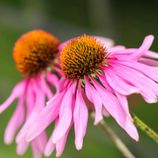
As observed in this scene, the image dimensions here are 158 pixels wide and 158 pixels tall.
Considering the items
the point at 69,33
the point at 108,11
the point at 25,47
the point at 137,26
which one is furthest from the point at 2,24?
the point at 25,47

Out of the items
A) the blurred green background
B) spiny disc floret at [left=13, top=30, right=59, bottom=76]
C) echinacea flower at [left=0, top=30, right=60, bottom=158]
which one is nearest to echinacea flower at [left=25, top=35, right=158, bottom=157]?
echinacea flower at [left=0, top=30, right=60, bottom=158]

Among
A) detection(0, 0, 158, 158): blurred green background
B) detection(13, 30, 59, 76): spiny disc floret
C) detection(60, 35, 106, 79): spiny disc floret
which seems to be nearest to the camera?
detection(60, 35, 106, 79): spiny disc floret

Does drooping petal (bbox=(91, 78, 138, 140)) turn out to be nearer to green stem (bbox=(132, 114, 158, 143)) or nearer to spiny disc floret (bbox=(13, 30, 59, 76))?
green stem (bbox=(132, 114, 158, 143))

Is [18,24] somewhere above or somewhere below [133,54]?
below

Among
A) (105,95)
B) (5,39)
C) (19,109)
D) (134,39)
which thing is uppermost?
(105,95)

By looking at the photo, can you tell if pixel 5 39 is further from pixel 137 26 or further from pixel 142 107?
pixel 142 107

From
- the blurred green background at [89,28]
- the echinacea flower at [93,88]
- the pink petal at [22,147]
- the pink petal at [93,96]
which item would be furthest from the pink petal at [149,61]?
the blurred green background at [89,28]

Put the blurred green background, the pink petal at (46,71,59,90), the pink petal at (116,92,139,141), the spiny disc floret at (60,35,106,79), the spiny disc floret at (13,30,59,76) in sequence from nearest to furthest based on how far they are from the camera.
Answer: the pink petal at (116,92,139,141) < the spiny disc floret at (60,35,106,79) < the pink petal at (46,71,59,90) < the spiny disc floret at (13,30,59,76) < the blurred green background

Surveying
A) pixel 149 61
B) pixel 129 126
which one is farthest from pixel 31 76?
pixel 129 126
